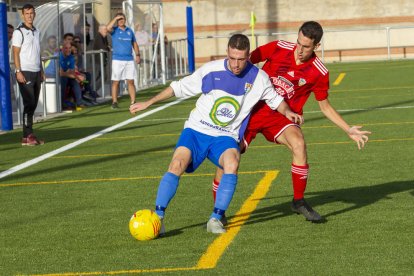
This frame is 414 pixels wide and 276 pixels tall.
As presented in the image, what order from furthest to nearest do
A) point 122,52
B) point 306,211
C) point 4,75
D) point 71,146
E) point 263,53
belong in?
point 122,52 < point 4,75 < point 71,146 < point 263,53 < point 306,211

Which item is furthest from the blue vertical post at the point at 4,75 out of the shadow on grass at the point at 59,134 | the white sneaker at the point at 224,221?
the white sneaker at the point at 224,221

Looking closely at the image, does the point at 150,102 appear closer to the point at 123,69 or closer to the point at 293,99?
the point at 293,99

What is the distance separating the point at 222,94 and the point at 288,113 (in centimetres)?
62

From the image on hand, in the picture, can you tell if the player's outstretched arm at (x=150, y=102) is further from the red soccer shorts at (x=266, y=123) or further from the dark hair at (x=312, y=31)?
the dark hair at (x=312, y=31)

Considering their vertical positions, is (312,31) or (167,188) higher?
(312,31)

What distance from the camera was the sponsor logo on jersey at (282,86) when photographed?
9.49 metres

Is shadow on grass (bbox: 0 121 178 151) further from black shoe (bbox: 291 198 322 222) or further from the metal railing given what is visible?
the metal railing

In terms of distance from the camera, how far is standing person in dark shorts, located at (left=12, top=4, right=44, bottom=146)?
1684cm

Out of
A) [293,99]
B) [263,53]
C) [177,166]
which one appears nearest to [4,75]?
[263,53]

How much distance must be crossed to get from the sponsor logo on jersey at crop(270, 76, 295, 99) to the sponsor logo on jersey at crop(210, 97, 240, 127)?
77 cm

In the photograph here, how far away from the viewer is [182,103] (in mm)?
25594

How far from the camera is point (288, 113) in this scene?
9039 mm

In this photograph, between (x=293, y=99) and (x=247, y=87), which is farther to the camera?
(x=293, y=99)

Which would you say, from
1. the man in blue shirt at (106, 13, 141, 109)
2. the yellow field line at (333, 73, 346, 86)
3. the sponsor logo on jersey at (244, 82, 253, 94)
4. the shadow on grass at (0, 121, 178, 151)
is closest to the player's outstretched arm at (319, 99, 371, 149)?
the sponsor logo on jersey at (244, 82, 253, 94)
